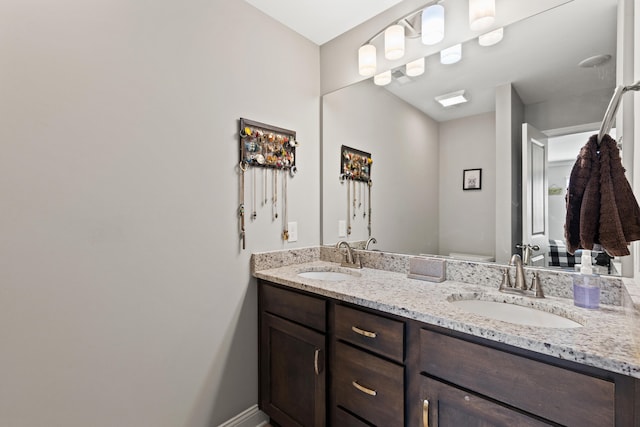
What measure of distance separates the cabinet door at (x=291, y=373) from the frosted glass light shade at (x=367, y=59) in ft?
5.20

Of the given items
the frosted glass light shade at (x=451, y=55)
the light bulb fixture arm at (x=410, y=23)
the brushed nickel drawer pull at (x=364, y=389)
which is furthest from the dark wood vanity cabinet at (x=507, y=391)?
the light bulb fixture arm at (x=410, y=23)

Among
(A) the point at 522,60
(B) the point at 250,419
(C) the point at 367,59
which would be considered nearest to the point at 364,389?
(B) the point at 250,419

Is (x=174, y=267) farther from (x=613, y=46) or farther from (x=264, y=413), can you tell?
(x=613, y=46)

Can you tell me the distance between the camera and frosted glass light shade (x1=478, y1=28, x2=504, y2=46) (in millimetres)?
1415

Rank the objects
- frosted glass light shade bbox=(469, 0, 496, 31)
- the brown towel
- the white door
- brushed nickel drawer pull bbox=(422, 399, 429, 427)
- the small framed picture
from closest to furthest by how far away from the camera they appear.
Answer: the brown towel, brushed nickel drawer pull bbox=(422, 399, 429, 427), the white door, frosted glass light shade bbox=(469, 0, 496, 31), the small framed picture

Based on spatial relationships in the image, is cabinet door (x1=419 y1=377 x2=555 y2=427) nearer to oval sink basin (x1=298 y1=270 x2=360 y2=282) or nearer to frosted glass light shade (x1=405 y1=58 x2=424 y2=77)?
oval sink basin (x1=298 y1=270 x2=360 y2=282)

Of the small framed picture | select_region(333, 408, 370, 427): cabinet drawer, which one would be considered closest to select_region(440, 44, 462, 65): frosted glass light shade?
the small framed picture

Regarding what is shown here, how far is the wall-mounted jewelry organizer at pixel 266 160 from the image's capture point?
1709 mm

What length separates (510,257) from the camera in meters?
1.38

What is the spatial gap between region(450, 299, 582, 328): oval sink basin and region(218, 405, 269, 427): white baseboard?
1.31 m

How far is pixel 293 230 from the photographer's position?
1993 millimetres

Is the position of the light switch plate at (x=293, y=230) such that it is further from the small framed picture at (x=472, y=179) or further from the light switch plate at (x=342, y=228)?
the small framed picture at (x=472, y=179)

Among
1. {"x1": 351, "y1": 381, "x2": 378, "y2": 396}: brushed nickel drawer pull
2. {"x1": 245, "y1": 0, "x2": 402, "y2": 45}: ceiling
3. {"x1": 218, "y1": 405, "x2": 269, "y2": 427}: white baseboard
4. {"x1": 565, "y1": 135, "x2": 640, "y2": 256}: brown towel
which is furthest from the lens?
{"x1": 245, "y1": 0, "x2": 402, "y2": 45}: ceiling

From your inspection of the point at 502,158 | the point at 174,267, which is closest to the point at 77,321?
the point at 174,267
